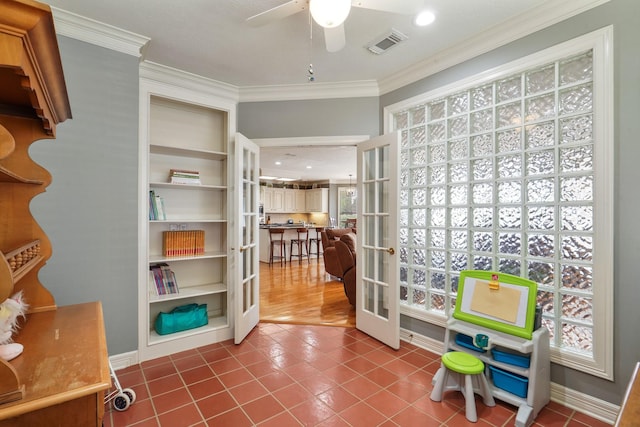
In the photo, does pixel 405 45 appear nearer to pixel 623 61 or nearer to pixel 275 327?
pixel 623 61

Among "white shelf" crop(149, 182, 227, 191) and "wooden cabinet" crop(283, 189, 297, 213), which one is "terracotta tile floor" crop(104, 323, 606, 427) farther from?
"wooden cabinet" crop(283, 189, 297, 213)

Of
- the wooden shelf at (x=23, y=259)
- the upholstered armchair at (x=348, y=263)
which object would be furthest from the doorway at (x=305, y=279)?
the wooden shelf at (x=23, y=259)

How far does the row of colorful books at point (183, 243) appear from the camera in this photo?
2.94 meters

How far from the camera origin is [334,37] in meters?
1.82

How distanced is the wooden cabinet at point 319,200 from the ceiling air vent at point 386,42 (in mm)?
7615

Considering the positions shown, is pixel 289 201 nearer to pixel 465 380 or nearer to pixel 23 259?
pixel 465 380

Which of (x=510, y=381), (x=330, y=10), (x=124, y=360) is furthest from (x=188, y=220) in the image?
(x=510, y=381)

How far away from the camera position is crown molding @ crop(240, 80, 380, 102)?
3.25 metres

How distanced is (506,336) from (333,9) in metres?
2.21

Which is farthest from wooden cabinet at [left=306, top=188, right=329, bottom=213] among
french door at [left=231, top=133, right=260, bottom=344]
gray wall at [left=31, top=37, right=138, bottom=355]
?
gray wall at [left=31, top=37, right=138, bottom=355]

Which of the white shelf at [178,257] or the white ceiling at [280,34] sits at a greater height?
the white ceiling at [280,34]

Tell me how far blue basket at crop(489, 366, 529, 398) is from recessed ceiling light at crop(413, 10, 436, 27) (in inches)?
98.2

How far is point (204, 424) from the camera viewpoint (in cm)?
183

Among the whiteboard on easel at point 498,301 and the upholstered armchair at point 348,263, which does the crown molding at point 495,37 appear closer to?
the whiteboard on easel at point 498,301
